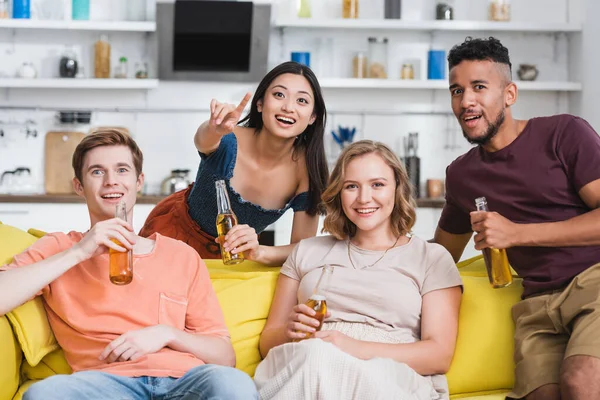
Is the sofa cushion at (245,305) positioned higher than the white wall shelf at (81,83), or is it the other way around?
the white wall shelf at (81,83)

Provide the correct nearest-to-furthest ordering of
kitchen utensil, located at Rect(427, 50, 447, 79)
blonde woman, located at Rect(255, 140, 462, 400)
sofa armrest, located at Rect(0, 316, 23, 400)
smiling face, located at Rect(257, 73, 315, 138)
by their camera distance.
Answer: blonde woman, located at Rect(255, 140, 462, 400)
sofa armrest, located at Rect(0, 316, 23, 400)
smiling face, located at Rect(257, 73, 315, 138)
kitchen utensil, located at Rect(427, 50, 447, 79)

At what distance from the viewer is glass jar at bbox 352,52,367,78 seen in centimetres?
537

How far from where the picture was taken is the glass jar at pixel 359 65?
537cm

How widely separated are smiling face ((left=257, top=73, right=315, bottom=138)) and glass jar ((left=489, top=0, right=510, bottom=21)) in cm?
329

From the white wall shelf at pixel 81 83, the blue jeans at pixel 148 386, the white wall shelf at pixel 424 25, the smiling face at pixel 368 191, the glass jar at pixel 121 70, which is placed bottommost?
the blue jeans at pixel 148 386

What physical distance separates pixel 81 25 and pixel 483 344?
3.85m

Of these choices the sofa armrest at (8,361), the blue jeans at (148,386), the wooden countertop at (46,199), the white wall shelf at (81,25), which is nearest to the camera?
the blue jeans at (148,386)

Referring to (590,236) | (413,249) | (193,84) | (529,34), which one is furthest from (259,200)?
(529,34)

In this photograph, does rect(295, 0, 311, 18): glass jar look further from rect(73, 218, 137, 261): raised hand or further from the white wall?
rect(73, 218, 137, 261): raised hand

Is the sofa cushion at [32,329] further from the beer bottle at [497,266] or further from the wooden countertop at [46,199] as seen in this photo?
the wooden countertop at [46,199]

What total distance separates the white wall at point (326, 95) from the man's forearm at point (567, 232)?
3.40m

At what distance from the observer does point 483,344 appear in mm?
2041

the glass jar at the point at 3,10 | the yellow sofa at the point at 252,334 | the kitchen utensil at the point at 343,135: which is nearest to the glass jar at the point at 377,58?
the kitchen utensil at the point at 343,135

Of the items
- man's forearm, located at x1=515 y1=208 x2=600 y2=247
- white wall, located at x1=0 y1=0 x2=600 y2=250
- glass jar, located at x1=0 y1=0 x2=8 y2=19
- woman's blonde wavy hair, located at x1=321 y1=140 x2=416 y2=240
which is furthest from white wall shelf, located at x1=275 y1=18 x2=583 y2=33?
man's forearm, located at x1=515 y1=208 x2=600 y2=247
